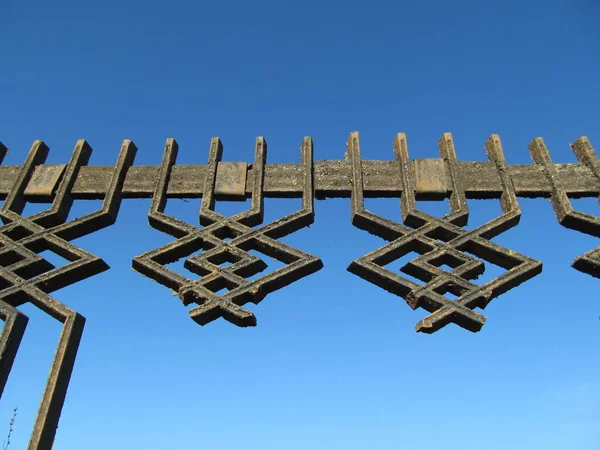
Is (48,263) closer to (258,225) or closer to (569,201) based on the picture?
(258,225)

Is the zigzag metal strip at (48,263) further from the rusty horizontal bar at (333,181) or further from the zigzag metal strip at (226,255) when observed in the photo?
the zigzag metal strip at (226,255)

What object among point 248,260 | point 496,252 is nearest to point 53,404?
point 248,260

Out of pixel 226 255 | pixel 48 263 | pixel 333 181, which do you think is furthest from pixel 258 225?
pixel 48 263

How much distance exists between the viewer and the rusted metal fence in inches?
192

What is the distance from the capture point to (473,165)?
6.00 m

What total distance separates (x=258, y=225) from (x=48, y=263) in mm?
1892

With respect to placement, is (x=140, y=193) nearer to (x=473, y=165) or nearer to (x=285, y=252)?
(x=285, y=252)

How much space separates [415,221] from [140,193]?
268 centimetres

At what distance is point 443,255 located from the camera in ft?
17.0

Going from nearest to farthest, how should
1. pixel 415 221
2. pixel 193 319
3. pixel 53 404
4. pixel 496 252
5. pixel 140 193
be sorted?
pixel 53 404 → pixel 193 319 → pixel 496 252 → pixel 415 221 → pixel 140 193

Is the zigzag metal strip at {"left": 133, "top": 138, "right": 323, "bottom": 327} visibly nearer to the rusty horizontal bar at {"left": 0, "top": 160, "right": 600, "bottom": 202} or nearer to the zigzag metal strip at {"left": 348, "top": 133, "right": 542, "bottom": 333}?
the rusty horizontal bar at {"left": 0, "top": 160, "right": 600, "bottom": 202}

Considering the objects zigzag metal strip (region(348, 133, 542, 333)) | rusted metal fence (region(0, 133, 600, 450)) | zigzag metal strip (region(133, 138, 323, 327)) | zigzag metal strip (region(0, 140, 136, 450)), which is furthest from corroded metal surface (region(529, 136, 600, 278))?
zigzag metal strip (region(0, 140, 136, 450))

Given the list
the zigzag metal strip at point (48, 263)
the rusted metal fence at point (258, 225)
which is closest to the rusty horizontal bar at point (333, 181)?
the rusted metal fence at point (258, 225)

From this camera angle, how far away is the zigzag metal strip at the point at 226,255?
4.91 meters
